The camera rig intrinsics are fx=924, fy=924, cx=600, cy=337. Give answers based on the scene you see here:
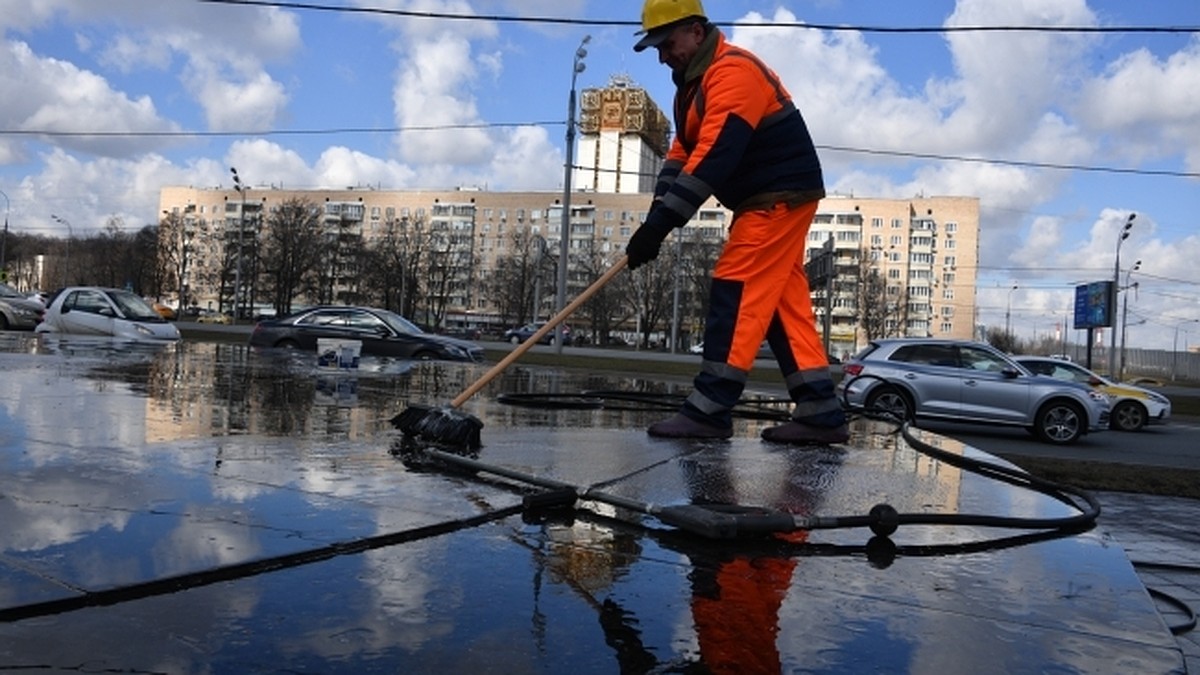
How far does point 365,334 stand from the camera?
17031 mm

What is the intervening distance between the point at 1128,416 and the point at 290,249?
210 feet

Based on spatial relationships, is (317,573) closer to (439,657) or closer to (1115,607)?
(439,657)

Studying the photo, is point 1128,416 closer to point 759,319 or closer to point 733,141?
point 759,319

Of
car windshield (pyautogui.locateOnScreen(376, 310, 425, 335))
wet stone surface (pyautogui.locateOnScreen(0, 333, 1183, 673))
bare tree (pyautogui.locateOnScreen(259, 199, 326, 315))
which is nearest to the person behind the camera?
wet stone surface (pyautogui.locateOnScreen(0, 333, 1183, 673))

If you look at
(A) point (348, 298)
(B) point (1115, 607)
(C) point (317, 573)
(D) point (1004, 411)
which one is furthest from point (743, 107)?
(A) point (348, 298)

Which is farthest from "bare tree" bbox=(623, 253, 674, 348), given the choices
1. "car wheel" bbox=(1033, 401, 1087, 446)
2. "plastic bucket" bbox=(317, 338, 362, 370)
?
"plastic bucket" bbox=(317, 338, 362, 370)

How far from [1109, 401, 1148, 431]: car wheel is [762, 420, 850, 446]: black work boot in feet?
62.9

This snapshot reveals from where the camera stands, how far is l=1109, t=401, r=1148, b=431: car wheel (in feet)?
65.7

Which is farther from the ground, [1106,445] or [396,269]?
[396,269]

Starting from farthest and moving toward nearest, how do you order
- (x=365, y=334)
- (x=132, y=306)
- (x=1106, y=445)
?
(x=365, y=334) → (x=132, y=306) → (x=1106, y=445)

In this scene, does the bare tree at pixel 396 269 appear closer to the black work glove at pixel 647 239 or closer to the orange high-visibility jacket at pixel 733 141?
the orange high-visibility jacket at pixel 733 141

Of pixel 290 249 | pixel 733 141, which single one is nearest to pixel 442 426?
pixel 733 141

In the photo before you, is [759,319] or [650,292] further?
[650,292]

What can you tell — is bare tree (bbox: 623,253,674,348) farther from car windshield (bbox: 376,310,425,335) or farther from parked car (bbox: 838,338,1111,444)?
parked car (bbox: 838,338,1111,444)
